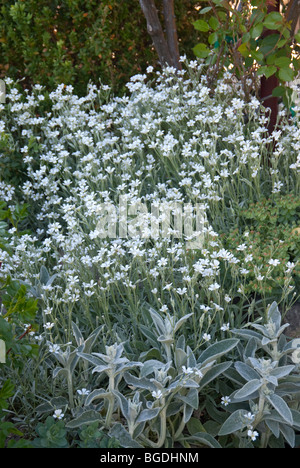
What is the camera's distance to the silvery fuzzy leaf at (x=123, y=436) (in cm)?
201

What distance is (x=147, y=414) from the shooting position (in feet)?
6.59

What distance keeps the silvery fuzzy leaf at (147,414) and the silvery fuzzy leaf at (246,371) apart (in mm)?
366

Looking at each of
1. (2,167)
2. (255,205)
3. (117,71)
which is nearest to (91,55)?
(117,71)

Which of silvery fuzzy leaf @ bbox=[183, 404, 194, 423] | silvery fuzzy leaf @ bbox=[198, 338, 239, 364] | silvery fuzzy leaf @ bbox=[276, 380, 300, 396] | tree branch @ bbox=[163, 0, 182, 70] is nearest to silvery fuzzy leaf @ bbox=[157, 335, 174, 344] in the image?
silvery fuzzy leaf @ bbox=[198, 338, 239, 364]

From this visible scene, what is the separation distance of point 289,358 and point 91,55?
3.07 metres

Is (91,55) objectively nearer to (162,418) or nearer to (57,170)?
(57,170)

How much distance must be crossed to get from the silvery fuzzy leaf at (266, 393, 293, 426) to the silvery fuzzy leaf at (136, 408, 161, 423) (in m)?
0.41

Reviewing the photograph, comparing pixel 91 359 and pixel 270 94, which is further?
pixel 270 94

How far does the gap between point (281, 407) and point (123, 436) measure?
1.91ft

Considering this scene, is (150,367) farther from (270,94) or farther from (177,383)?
(270,94)

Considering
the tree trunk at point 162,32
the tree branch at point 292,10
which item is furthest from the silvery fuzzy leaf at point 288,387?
the tree trunk at point 162,32

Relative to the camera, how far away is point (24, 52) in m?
4.39


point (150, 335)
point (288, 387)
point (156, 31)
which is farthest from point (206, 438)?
point (156, 31)

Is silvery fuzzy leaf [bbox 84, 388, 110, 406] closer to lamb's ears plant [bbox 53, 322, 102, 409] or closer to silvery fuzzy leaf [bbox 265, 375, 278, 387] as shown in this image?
lamb's ears plant [bbox 53, 322, 102, 409]
